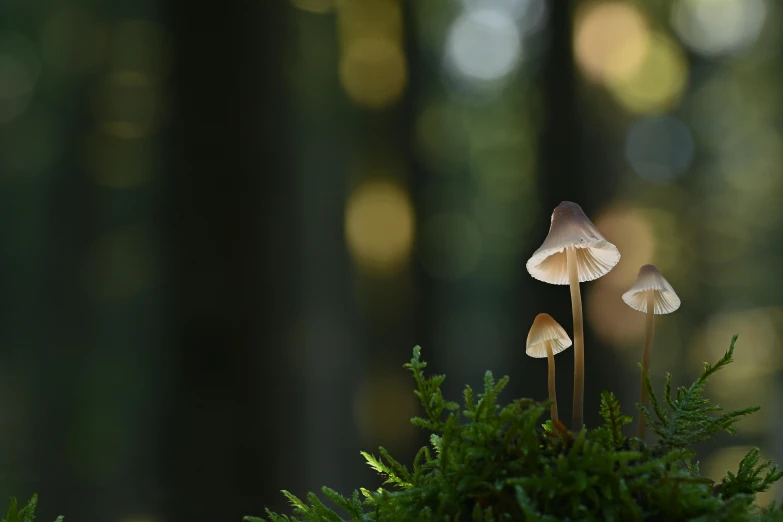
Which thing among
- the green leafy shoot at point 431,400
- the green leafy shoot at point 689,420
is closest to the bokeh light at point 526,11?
the green leafy shoot at point 689,420

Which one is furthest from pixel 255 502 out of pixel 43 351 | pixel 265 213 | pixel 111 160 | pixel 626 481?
pixel 626 481

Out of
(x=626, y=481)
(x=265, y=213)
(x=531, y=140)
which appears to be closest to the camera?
(x=626, y=481)

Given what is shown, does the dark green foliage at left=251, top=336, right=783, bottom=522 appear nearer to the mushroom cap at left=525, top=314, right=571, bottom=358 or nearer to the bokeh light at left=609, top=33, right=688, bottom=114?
the mushroom cap at left=525, top=314, right=571, bottom=358

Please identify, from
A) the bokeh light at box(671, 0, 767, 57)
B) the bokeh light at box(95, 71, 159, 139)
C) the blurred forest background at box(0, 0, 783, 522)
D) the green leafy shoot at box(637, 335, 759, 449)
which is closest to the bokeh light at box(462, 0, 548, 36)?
the blurred forest background at box(0, 0, 783, 522)

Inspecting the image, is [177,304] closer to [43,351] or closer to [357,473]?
[43,351]

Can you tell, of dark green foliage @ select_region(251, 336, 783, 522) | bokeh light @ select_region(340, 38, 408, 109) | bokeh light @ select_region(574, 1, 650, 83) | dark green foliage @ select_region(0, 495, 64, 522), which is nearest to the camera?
dark green foliage @ select_region(251, 336, 783, 522)
